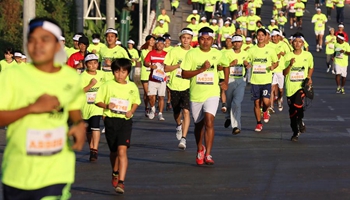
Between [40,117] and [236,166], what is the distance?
25.5ft

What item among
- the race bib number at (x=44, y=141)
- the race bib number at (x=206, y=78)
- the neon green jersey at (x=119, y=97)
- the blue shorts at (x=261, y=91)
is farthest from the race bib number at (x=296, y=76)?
the race bib number at (x=44, y=141)

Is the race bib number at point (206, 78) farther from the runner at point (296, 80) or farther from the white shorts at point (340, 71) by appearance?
the white shorts at point (340, 71)

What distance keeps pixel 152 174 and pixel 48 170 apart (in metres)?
6.90

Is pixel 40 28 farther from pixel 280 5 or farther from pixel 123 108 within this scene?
pixel 280 5

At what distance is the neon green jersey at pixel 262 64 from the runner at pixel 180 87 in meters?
1.82

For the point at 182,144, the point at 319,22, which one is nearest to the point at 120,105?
the point at 182,144

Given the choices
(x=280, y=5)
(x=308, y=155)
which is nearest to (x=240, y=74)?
(x=308, y=155)

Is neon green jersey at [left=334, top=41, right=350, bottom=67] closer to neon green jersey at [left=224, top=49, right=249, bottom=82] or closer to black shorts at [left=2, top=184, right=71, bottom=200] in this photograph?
neon green jersey at [left=224, top=49, right=249, bottom=82]

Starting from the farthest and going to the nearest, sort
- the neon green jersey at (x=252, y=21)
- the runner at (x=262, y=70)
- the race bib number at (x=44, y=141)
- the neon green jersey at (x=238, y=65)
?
the neon green jersey at (x=252, y=21), the runner at (x=262, y=70), the neon green jersey at (x=238, y=65), the race bib number at (x=44, y=141)

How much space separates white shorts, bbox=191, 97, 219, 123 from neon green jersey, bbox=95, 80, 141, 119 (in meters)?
2.12

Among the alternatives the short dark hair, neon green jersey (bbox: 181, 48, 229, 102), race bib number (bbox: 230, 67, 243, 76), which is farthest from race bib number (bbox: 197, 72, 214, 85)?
race bib number (bbox: 230, 67, 243, 76)

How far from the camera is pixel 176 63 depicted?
17578mm

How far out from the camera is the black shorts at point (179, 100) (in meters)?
17.8

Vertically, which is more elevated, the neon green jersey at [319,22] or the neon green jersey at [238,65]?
the neon green jersey at [319,22]
